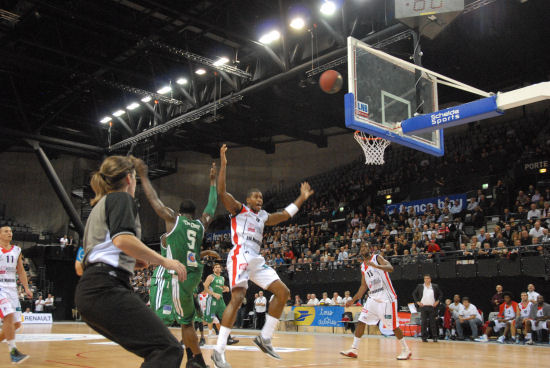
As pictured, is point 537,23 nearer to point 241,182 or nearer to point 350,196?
point 350,196

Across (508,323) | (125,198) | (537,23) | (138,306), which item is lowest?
(508,323)

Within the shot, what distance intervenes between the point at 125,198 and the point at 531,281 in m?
13.4

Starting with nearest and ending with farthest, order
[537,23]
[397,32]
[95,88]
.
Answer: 1. [397,32]
2. [537,23]
3. [95,88]

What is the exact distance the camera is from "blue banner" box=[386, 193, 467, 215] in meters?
20.2

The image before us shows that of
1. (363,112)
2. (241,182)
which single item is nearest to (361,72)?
(363,112)

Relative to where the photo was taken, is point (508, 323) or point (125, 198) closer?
point (125, 198)

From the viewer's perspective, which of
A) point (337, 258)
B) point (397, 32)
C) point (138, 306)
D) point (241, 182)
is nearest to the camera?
point (138, 306)

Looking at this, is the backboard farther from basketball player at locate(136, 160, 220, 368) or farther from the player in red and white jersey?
the player in red and white jersey

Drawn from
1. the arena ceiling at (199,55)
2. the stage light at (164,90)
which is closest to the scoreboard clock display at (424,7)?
the arena ceiling at (199,55)

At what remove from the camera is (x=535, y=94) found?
705cm

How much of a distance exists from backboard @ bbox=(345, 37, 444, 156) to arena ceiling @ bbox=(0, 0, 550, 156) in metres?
1.15

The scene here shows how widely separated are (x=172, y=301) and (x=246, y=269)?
94 cm

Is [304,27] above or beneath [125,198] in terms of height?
above

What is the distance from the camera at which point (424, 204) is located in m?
21.6
